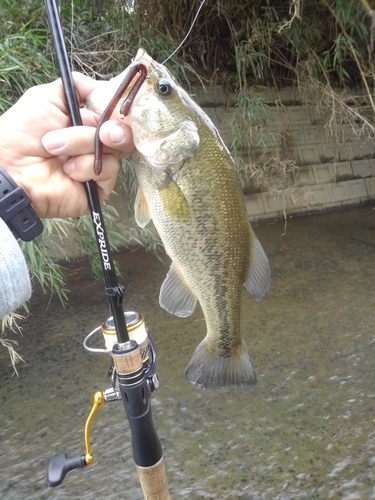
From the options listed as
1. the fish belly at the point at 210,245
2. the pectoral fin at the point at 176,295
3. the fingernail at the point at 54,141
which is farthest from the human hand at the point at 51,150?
the pectoral fin at the point at 176,295

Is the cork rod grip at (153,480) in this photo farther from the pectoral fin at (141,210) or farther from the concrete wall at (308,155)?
the concrete wall at (308,155)

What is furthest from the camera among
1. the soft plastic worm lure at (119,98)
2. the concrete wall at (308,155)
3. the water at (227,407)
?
the concrete wall at (308,155)

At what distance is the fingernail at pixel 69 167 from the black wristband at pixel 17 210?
13 centimetres

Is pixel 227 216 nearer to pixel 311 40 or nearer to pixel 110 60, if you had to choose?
pixel 110 60

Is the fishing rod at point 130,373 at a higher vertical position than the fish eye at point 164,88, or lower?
lower

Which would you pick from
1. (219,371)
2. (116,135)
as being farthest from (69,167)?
(219,371)

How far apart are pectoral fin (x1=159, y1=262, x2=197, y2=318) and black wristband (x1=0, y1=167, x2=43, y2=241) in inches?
14.8

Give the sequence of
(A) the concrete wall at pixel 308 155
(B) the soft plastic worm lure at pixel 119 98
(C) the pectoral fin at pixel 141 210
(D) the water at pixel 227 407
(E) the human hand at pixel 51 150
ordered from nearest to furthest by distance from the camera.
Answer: (B) the soft plastic worm lure at pixel 119 98 < (E) the human hand at pixel 51 150 < (C) the pectoral fin at pixel 141 210 < (D) the water at pixel 227 407 < (A) the concrete wall at pixel 308 155

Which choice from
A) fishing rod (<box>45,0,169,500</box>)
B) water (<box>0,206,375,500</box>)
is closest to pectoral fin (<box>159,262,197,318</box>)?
fishing rod (<box>45,0,169,500</box>)

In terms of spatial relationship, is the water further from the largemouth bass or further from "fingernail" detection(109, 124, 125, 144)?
"fingernail" detection(109, 124, 125, 144)

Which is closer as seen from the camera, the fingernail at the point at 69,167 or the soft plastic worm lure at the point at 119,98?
the soft plastic worm lure at the point at 119,98

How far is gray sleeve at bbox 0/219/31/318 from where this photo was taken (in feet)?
3.26

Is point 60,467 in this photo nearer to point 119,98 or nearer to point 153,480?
point 153,480

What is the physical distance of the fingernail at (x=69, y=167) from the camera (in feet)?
3.63
